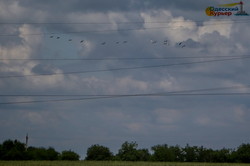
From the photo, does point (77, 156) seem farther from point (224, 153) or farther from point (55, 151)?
point (224, 153)

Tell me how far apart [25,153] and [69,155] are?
22076 millimetres

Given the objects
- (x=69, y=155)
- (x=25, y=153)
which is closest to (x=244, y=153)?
(x=69, y=155)

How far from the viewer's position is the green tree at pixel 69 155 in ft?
594

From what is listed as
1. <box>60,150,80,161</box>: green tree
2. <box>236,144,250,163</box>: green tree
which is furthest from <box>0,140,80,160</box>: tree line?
<box>236,144,250,163</box>: green tree

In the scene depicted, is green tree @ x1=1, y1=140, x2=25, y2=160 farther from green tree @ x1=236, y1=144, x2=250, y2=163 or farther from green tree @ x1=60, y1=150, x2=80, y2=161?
green tree @ x1=236, y1=144, x2=250, y2=163

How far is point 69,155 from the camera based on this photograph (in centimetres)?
18300

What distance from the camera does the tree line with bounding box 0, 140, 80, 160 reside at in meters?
164

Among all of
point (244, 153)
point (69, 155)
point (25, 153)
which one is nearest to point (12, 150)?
point (25, 153)

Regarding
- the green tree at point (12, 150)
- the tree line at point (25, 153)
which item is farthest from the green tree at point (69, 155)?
the green tree at point (12, 150)

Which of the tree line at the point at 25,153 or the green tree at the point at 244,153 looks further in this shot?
the green tree at the point at 244,153

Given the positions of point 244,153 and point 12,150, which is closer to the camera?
point 12,150

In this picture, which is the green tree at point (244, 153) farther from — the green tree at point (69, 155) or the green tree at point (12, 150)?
the green tree at point (12, 150)

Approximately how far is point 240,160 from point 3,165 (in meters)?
100

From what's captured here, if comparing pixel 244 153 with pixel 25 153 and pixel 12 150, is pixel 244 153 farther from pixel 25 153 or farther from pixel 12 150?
pixel 12 150
